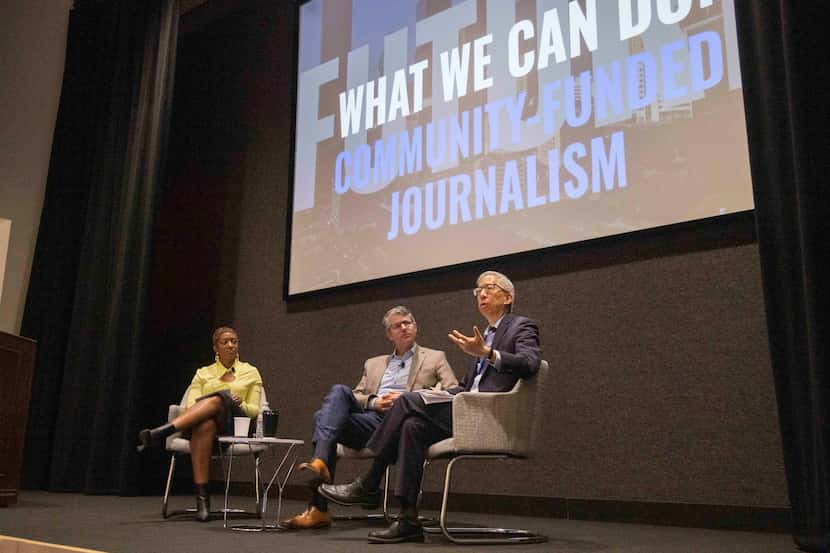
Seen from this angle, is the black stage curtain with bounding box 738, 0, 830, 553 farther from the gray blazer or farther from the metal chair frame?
the gray blazer

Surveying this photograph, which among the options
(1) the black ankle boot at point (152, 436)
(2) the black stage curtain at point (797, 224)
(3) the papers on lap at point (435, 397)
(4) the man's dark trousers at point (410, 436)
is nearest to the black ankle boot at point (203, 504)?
(1) the black ankle boot at point (152, 436)

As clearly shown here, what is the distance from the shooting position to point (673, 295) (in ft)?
11.7

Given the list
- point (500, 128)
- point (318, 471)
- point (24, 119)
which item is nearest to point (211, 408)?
point (318, 471)

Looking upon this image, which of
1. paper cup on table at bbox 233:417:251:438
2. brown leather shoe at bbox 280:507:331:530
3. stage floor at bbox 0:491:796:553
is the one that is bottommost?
stage floor at bbox 0:491:796:553

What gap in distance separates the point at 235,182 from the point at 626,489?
3.61 meters

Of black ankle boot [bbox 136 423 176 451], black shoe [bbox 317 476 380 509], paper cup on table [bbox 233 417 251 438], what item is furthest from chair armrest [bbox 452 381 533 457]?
black ankle boot [bbox 136 423 176 451]

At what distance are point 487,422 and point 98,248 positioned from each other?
4.01 meters

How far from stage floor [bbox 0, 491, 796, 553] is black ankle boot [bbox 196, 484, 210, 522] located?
0.14 feet

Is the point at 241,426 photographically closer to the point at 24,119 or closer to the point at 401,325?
the point at 401,325

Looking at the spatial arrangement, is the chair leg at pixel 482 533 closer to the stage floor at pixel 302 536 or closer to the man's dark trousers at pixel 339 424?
the stage floor at pixel 302 536

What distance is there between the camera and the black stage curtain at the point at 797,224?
8.55ft

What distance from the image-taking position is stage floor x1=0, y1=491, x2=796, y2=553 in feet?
8.38

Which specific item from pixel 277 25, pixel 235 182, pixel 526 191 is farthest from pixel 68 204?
pixel 526 191

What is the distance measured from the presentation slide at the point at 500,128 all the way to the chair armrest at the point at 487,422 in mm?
1288
